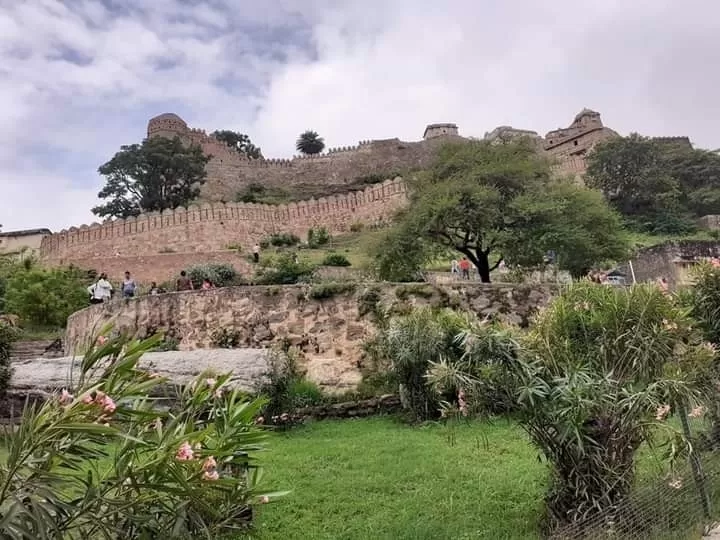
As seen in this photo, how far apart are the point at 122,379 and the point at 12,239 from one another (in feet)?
178

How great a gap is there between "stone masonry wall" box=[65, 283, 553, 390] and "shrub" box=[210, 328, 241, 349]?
0.25 feet

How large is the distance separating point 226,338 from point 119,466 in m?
8.55

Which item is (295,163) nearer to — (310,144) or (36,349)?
(310,144)

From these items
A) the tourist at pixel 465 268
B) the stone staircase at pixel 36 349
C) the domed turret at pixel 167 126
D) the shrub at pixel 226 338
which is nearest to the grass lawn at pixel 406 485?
the shrub at pixel 226 338

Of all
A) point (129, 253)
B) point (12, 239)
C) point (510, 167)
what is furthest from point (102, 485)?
point (12, 239)

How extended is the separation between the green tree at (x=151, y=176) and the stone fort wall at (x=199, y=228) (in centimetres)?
422

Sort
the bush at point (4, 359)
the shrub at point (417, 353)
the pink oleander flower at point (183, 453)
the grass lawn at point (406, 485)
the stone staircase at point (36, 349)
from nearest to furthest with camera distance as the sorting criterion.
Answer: the pink oleander flower at point (183, 453)
the grass lawn at point (406, 485)
the shrub at point (417, 353)
the bush at point (4, 359)
the stone staircase at point (36, 349)

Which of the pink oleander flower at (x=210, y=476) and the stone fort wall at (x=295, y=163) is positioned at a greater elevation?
the stone fort wall at (x=295, y=163)

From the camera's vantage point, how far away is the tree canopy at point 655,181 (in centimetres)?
4259

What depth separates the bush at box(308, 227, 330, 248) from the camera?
42.7 metres

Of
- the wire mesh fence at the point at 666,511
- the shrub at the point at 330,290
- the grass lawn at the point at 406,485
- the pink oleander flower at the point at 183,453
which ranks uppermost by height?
the shrub at the point at 330,290

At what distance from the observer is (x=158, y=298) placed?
12727mm

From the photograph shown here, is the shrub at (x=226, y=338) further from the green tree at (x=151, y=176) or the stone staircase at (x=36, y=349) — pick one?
the green tree at (x=151, y=176)

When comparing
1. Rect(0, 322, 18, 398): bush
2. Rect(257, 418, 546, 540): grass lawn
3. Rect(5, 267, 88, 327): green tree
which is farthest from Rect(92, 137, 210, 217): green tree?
Rect(257, 418, 546, 540): grass lawn
